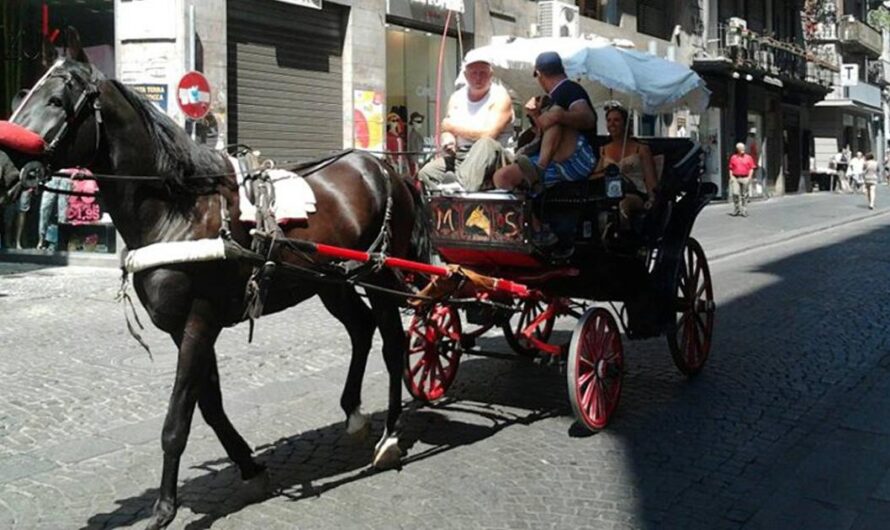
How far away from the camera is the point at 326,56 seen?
17234 mm

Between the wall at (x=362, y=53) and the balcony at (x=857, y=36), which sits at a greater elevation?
the balcony at (x=857, y=36)

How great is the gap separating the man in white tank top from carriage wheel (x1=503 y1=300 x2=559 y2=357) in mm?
907

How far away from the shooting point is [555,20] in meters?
23.2

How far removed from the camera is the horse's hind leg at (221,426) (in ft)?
15.2

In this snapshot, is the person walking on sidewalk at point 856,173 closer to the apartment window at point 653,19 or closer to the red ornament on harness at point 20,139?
the apartment window at point 653,19

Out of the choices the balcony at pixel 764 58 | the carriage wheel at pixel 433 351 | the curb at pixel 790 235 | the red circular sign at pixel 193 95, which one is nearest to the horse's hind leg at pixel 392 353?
the carriage wheel at pixel 433 351

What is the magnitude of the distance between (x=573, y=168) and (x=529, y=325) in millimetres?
1062

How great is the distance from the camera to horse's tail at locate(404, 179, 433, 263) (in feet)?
18.6

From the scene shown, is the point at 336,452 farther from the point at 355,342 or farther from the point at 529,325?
the point at 529,325

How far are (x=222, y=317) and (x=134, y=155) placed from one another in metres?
0.84

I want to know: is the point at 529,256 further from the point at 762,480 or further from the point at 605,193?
the point at 762,480

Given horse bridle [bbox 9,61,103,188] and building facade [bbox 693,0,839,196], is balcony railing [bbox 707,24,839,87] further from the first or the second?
horse bridle [bbox 9,61,103,188]

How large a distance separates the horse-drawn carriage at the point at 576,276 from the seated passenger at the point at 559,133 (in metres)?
0.15

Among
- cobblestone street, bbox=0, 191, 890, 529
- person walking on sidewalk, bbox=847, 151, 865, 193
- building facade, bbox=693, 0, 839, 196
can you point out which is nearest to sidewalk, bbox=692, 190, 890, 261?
building facade, bbox=693, 0, 839, 196
